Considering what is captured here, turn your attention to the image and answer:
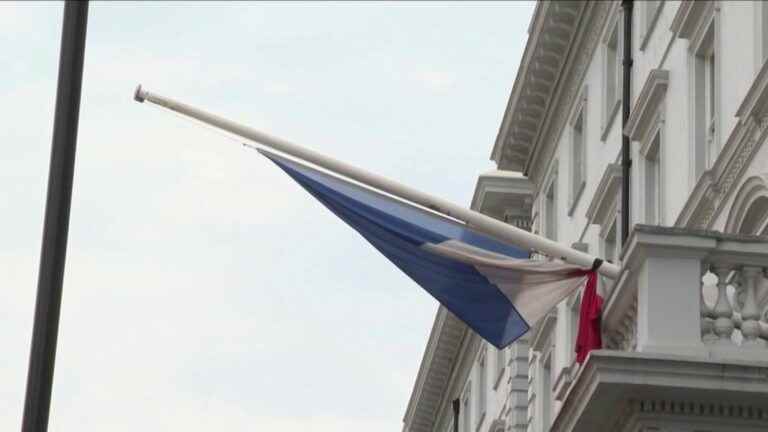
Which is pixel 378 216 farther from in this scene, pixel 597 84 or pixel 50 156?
pixel 597 84

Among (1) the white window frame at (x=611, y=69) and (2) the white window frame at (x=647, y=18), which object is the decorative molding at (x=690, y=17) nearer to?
(2) the white window frame at (x=647, y=18)

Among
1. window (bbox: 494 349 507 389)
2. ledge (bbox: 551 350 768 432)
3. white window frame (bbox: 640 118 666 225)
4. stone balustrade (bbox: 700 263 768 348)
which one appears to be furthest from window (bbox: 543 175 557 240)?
ledge (bbox: 551 350 768 432)

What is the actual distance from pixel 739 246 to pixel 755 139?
776 cm

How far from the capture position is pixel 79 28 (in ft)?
43.8

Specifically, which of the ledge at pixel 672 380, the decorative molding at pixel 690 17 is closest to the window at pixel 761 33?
the decorative molding at pixel 690 17

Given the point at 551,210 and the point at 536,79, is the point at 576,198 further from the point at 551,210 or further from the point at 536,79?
the point at 551,210

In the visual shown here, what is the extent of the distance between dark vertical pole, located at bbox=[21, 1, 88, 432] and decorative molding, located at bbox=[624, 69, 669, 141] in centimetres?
1982

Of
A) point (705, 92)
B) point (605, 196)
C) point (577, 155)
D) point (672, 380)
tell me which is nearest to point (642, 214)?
point (605, 196)

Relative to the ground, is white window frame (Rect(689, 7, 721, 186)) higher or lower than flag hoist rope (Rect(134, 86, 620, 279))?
higher

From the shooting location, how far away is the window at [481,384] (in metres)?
55.1

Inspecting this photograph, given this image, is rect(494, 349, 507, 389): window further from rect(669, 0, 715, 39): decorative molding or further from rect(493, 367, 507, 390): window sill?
rect(669, 0, 715, 39): decorative molding

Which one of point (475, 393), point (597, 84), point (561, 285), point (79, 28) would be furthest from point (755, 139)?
point (475, 393)

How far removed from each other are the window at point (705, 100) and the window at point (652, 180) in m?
2.79

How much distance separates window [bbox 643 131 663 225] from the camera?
109 feet
